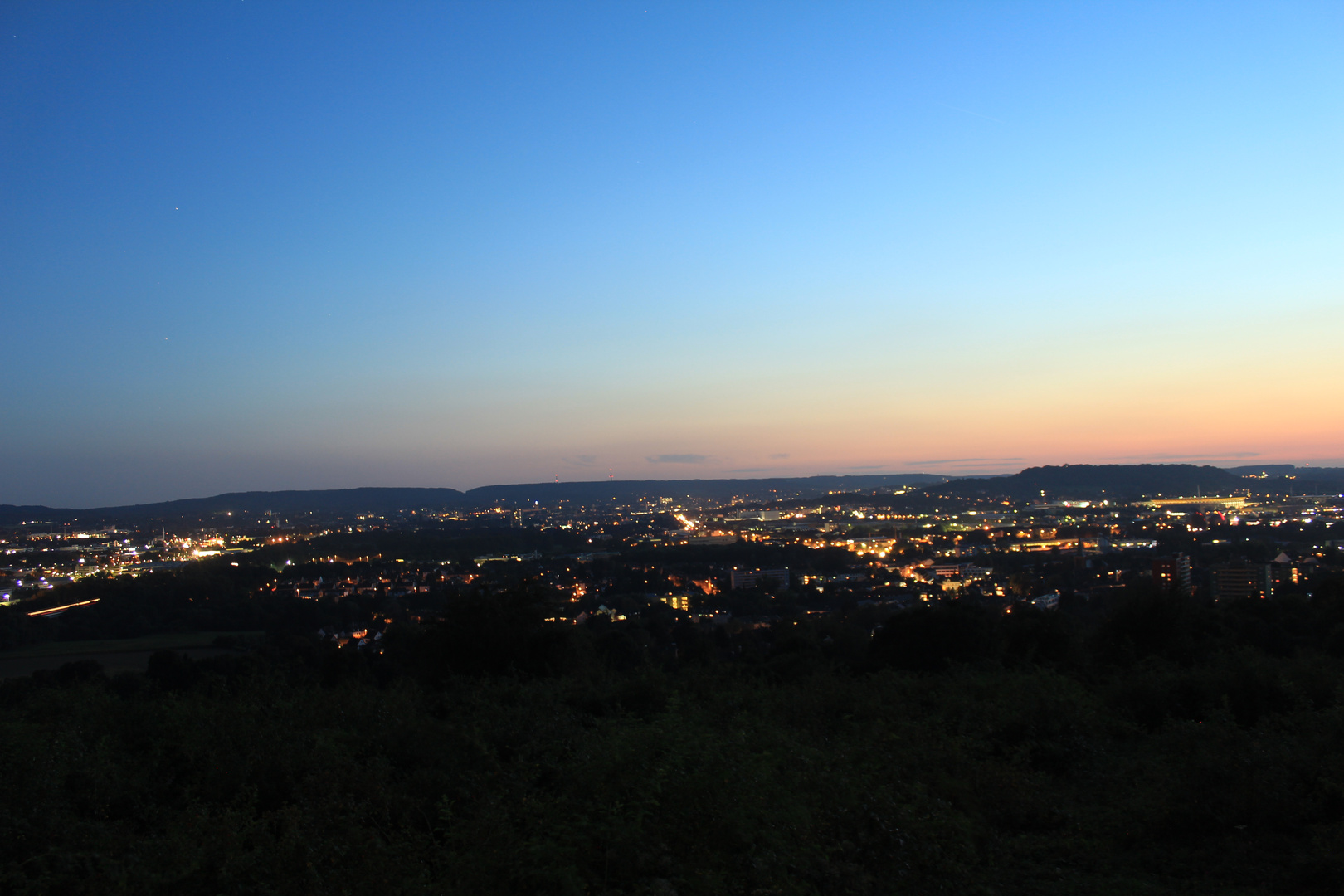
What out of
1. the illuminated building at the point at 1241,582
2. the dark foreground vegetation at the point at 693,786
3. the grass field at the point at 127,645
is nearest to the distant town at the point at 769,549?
the illuminated building at the point at 1241,582

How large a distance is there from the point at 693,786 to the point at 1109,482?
91799 mm

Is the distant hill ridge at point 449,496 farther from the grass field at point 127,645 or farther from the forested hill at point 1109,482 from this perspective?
the grass field at point 127,645

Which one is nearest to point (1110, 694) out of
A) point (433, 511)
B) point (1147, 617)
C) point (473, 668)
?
point (1147, 617)

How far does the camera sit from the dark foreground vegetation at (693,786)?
4.05 m

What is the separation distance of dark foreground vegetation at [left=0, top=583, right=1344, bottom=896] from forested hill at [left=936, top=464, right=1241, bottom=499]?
3066 inches

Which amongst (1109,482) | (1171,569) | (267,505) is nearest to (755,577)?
(1171,569)

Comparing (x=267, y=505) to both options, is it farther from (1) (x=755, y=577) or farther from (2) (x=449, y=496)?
(1) (x=755, y=577)

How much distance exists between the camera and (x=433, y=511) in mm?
105875

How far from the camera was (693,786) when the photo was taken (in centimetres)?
445

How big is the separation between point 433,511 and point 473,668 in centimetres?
9559

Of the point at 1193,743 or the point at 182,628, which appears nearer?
the point at 1193,743

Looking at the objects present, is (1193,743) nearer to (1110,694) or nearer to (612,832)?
(1110,694)

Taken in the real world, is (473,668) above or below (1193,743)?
below

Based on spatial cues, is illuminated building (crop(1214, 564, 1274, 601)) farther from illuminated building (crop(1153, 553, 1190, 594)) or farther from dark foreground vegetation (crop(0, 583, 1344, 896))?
dark foreground vegetation (crop(0, 583, 1344, 896))
